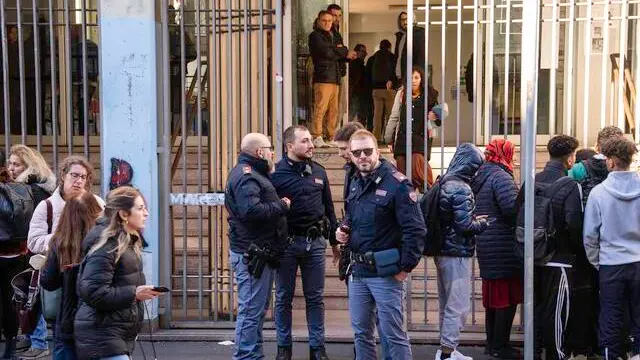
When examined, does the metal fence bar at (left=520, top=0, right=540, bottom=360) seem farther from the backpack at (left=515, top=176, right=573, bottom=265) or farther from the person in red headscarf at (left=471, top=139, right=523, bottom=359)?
the person in red headscarf at (left=471, top=139, right=523, bottom=359)

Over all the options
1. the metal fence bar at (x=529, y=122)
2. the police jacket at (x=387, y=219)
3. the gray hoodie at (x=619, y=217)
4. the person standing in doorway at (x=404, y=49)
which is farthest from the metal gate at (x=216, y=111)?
the person standing in doorway at (x=404, y=49)

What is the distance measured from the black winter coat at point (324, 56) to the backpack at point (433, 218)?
14.2ft

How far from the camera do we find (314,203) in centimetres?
673

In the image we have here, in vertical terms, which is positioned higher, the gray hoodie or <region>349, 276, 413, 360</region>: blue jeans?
the gray hoodie

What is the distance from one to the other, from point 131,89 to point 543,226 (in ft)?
12.0

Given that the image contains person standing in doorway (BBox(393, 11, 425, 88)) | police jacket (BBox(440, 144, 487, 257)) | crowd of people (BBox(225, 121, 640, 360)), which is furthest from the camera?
person standing in doorway (BBox(393, 11, 425, 88))

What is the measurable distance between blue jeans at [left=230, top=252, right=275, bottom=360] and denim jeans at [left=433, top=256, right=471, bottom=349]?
54.1 inches

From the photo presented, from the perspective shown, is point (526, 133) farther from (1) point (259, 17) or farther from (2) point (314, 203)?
(1) point (259, 17)

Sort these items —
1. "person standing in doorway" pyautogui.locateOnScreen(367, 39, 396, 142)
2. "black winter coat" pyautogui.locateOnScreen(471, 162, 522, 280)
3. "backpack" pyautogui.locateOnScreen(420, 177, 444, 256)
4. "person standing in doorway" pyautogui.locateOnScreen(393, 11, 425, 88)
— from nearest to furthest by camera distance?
"backpack" pyautogui.locateOnScreen(420, 177, 444, 256), "black winter coat" pyautogui.locateOnScreen(471, 162, 522, 280), "person standing in doorway" pyautogui.locateOnScreen(393, 11, 425, 88), "person standing in doorway" pyautogui.locateOnScreen(367, 39, 396, 142)

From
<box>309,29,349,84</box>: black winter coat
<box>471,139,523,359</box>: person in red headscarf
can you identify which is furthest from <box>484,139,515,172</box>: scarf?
<box>309,29,349,84</box>: black winter coat

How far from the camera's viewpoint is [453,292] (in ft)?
21.5

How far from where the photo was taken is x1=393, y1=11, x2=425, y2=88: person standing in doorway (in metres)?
11.1

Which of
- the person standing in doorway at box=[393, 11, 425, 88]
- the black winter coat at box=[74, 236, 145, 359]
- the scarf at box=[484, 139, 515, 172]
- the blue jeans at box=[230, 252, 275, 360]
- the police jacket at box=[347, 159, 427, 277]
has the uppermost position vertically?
the person standing in doorway at box=[393, 11, 425, 88]

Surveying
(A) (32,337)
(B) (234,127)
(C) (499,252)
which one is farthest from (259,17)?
(A) (32,337)
